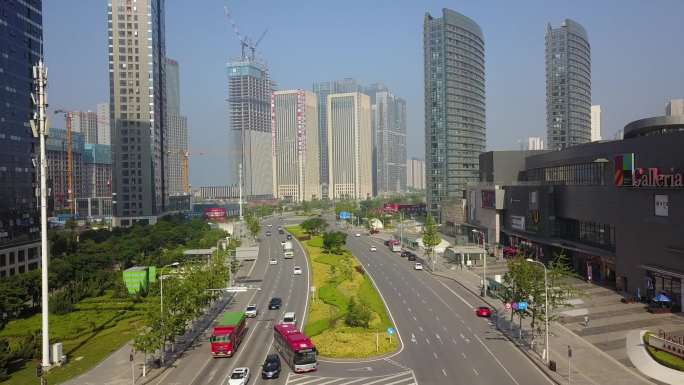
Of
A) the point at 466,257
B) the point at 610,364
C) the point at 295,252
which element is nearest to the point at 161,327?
the point at 610,364

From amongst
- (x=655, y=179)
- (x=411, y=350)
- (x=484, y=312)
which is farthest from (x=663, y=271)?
(x=411, y=350)

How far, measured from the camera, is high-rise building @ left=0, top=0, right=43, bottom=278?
94.7 m

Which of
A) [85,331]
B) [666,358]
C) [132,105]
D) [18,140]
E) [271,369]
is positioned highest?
[132,105]

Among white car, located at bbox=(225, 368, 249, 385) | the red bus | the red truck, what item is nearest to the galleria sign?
the red bus

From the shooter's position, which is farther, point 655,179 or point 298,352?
point 655,179

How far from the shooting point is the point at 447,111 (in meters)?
181

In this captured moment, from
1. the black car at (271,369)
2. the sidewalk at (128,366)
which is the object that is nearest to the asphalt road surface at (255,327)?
the black car at (271,369)

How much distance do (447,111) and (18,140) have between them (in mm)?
126475

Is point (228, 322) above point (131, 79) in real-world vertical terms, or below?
below

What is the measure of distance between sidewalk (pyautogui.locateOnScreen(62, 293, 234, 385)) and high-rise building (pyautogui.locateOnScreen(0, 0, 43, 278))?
5202 centimetres

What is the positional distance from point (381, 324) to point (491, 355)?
14.1 meters

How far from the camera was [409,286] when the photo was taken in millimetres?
84438

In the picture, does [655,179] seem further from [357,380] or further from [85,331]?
[85,331]

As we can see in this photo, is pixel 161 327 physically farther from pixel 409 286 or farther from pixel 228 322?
pixel 409 286
